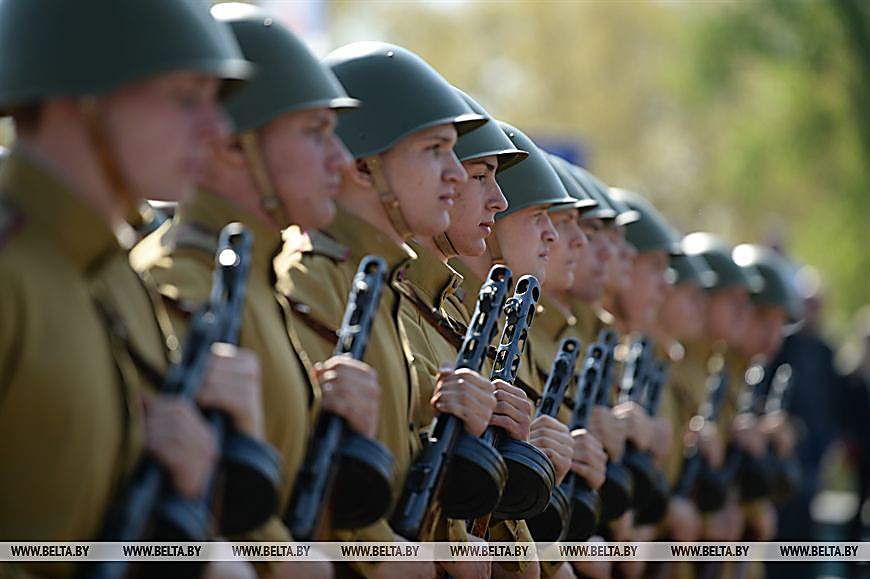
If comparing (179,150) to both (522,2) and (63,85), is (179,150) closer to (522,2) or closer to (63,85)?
(63,85)

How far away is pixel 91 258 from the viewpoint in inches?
136

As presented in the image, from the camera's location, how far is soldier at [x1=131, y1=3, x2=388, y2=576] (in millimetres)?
4180

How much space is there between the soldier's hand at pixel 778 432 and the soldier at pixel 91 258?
813cm

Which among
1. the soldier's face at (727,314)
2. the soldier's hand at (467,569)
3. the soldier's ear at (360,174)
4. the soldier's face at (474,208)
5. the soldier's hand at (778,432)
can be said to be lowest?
the soldier's hand at (778,432)

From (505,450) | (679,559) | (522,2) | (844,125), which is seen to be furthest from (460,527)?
(522,2)

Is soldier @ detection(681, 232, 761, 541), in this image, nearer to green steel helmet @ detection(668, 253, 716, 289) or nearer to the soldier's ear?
green steel helmet @ detection(668, 253, 716, 289)

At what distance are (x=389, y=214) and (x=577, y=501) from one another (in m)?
1.66

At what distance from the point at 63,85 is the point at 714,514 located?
7267 millimetres

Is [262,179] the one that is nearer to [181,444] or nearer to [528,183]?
[181,444]

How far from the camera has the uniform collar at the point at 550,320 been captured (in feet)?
24.3

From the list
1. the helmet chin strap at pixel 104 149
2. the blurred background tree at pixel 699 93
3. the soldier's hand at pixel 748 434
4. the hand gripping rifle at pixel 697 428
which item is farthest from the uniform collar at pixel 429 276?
the blurred background tree at pixel 699 93

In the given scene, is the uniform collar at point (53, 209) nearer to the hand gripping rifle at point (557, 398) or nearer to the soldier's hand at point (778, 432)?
the hand gripping rifle at point (557, 398)

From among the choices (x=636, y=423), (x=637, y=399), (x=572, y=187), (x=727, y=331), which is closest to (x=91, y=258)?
(x=572, y=187)

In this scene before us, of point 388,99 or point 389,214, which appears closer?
point 389,214
